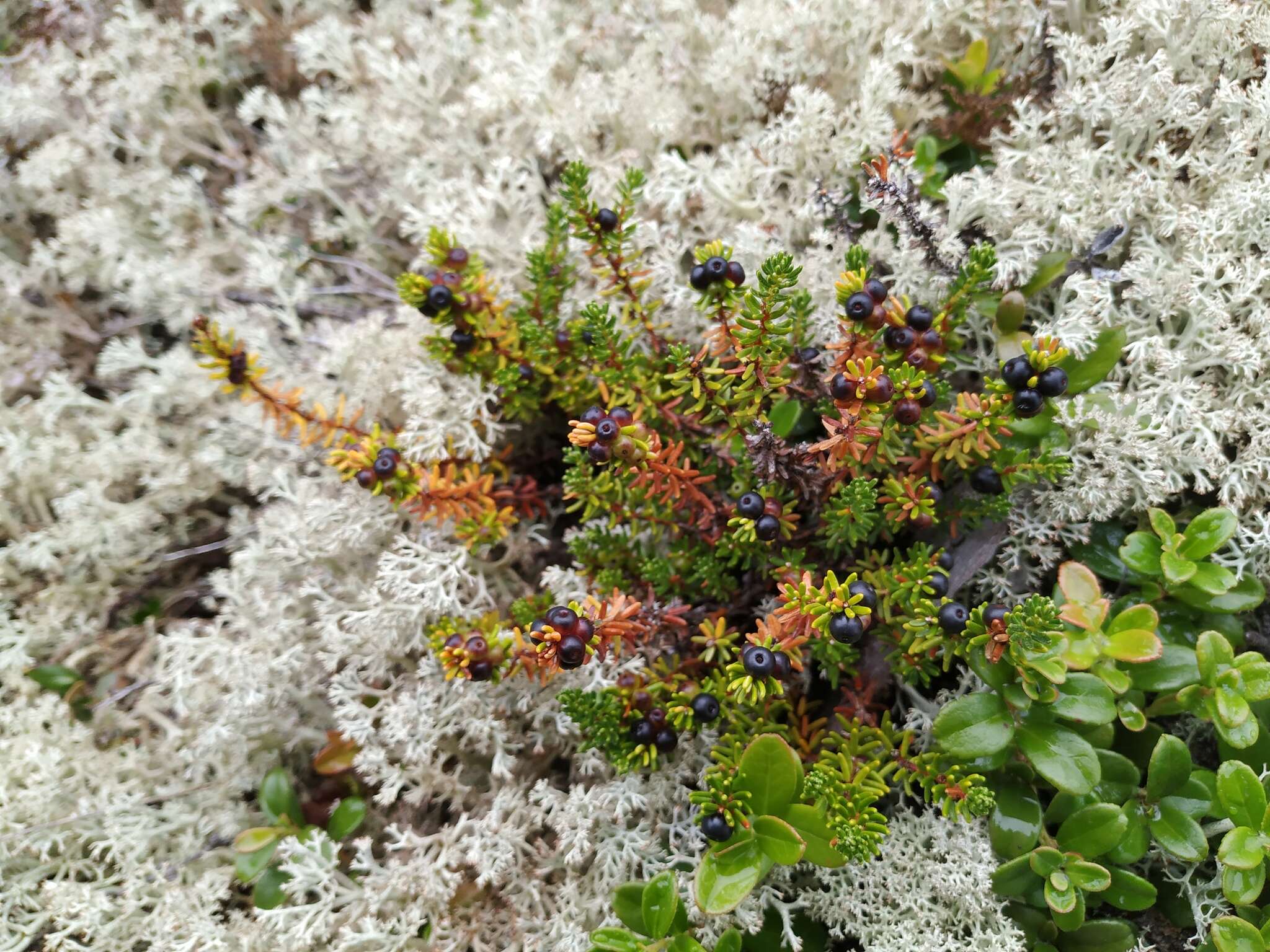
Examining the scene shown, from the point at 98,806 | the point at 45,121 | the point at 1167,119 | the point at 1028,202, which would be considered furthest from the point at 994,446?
the point at 45,121

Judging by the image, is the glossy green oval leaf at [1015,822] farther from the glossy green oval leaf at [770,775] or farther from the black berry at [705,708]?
the black berry at [705,708]

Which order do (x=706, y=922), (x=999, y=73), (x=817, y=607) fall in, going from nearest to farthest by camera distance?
(x=817, y=607) → (x=706, y=922) → (x=999, y=73)

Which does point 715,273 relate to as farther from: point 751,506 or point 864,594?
point 864,594

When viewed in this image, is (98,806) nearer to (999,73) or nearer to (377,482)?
(377,482)

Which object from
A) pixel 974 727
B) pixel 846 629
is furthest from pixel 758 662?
pixel 974 727

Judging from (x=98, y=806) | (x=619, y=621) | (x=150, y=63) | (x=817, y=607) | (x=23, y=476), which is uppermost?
(x=150, y=63)

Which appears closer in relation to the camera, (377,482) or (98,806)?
(377,482)
